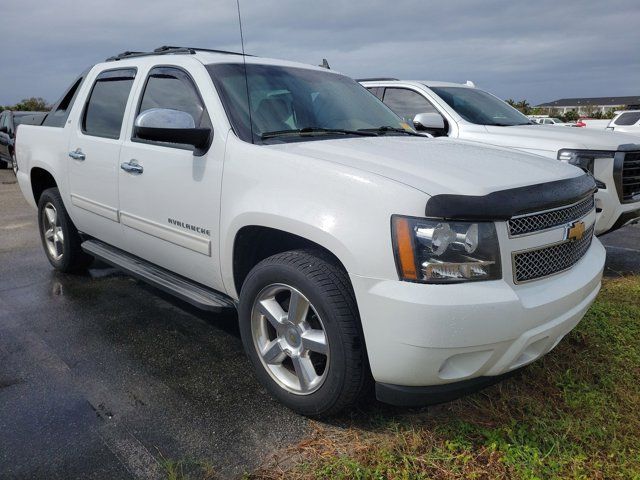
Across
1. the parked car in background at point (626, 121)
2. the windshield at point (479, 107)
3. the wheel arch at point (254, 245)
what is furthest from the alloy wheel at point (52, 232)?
the parked car in background at point (626, 121)

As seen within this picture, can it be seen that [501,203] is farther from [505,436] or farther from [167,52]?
[167,52]

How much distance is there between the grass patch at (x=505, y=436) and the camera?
2.31 meters

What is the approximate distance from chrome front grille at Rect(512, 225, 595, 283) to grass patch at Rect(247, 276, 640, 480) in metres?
0.75

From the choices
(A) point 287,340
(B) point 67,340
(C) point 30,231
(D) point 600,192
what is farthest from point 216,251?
(C) point 30,231

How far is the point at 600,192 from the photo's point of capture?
495 cm

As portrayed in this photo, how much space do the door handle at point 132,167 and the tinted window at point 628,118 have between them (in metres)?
16.6

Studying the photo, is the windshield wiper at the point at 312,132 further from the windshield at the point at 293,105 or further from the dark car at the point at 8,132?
the dark car at the point at 8,132

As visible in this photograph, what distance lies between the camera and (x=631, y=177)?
5109mm

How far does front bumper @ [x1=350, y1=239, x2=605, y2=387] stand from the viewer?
2133mm

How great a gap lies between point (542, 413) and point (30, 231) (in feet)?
22.1

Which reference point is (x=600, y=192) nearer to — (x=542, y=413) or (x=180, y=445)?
(x=542, y=413)

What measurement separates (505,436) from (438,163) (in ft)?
4.30

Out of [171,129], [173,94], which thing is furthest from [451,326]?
[173,94]

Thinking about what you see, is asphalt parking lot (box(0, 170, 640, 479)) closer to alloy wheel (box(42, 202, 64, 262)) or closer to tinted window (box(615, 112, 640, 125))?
alloy wheel (box(42, 202, 64, 262))
